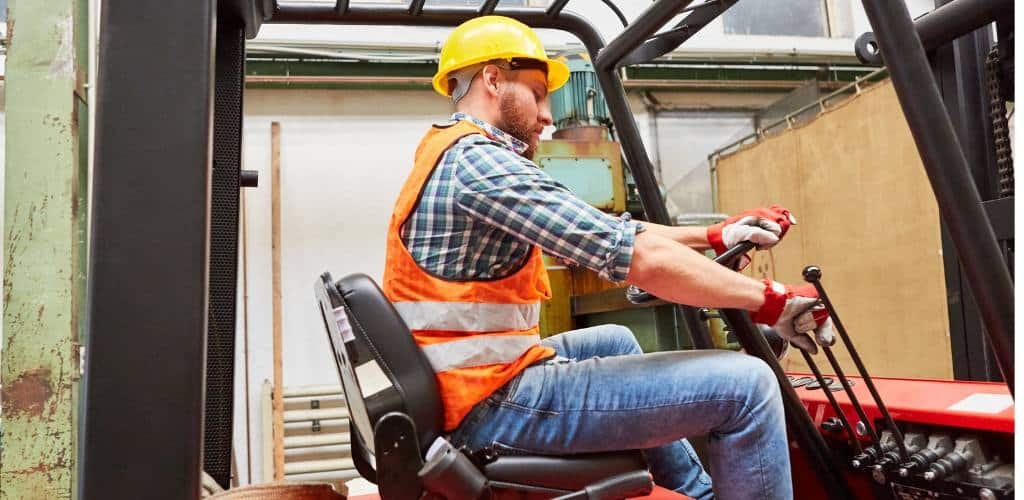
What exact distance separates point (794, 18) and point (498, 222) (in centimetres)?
784

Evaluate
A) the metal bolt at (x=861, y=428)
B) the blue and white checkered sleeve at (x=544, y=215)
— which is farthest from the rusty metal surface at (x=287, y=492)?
the metal bolt at (x=861, y=428)

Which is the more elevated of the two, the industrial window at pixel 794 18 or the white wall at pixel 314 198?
the industrial window at pixel 794 18

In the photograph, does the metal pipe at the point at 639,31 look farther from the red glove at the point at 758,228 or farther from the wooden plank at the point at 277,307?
the wooden plank at the point at 277,307

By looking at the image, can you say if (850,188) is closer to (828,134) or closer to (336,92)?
(828,134)

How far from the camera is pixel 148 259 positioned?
1144 millimetres

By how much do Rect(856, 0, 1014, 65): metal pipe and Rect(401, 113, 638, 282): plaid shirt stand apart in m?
0.92

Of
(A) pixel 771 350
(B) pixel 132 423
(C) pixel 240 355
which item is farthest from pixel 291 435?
(B) pixel 132 423

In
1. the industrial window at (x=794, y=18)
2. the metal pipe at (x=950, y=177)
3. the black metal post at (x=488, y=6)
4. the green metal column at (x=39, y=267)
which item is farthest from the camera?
the industrial window at (x=794, y=18)

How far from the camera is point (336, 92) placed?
758 cm

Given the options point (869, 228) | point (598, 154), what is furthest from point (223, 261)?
point (869, 228)

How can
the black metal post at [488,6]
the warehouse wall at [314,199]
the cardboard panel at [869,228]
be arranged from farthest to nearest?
the warehouse wall at [314,199] < the cardboard panel at [869,228] < the black metal post at [488,6]

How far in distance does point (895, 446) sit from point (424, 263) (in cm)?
133

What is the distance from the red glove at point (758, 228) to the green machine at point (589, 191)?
3445 millimetres

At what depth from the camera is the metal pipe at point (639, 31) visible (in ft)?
7.42
